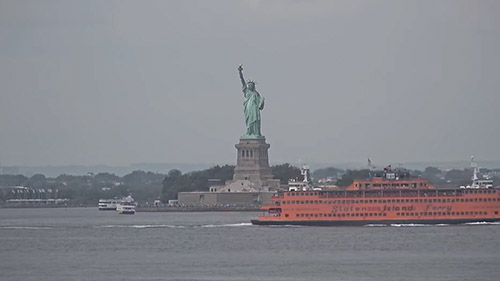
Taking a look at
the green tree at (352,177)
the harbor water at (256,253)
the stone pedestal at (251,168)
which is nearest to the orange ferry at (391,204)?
the harbor water at (256,253)

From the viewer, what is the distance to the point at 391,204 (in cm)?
9531

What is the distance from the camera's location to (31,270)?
64.6 meters

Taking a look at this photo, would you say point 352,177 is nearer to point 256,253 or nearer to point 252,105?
point 252,105

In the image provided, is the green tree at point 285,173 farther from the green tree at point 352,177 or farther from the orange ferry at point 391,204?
the orange ferry at point 391,204

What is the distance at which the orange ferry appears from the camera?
94250 millimetres

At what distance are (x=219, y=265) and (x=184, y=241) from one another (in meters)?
17.5

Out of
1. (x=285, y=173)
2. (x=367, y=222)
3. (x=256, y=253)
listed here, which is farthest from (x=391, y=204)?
(x=285, y=173)

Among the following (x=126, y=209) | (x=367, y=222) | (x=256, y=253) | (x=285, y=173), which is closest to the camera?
(x=256, y=253)

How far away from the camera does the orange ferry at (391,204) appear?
309ft

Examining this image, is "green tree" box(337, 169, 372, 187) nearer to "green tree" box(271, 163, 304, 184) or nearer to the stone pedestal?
"green tree" box(271, 163, 304, 184)

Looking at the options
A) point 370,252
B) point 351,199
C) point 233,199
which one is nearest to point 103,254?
point 370,252

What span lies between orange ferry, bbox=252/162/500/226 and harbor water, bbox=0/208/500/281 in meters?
0.99

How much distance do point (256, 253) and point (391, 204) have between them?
78.6ft

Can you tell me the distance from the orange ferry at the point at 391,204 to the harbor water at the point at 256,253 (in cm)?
99
